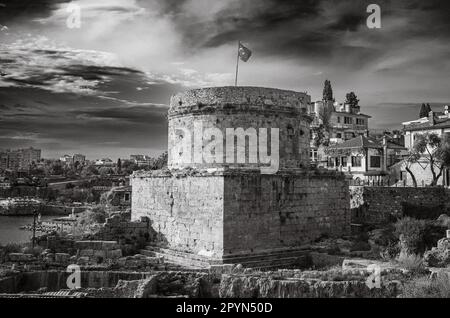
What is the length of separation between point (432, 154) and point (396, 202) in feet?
25.7

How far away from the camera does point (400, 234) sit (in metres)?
18.3

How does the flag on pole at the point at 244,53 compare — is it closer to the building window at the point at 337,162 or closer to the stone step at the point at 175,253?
the stone step at the point at 175,253

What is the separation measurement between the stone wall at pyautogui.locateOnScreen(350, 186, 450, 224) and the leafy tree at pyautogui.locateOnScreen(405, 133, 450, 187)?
434 centimetres

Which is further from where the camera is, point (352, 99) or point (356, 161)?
point (352, 99)

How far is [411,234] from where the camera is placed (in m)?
18.0

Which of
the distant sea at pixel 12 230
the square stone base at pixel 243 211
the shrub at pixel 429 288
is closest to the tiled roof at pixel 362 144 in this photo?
the square stone base at pixel 243 211

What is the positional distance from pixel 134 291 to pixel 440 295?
643 centimetres

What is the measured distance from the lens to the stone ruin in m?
16.2

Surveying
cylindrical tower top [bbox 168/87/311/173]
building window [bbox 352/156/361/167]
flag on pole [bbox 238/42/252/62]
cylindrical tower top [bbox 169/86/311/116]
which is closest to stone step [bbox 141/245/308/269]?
cylindrical tower top [bbox 168/87/311/173]

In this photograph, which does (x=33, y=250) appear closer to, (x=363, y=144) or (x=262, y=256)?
(x=262, y=256)

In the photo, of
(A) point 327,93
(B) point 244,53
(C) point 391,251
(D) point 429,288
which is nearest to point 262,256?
(C) point 391,251

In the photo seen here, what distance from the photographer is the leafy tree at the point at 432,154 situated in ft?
95.3
